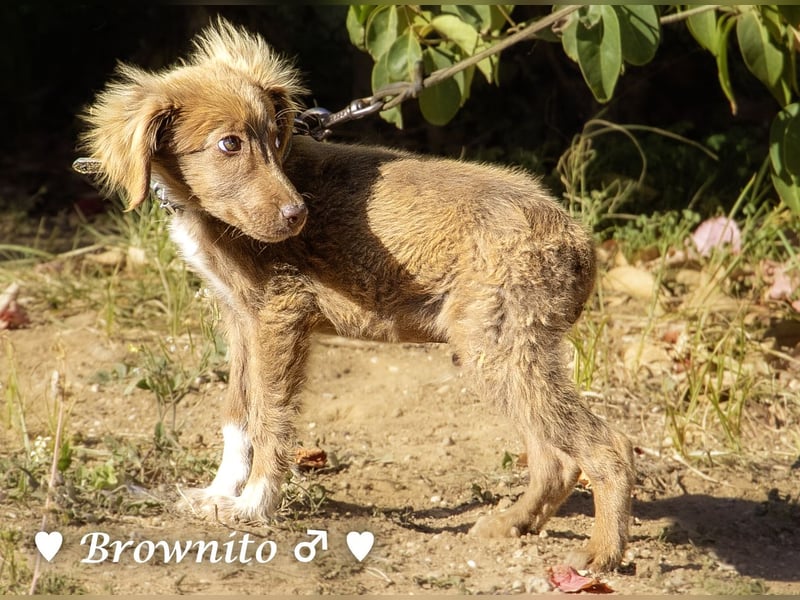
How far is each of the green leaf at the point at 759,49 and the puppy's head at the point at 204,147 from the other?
85.2 inches

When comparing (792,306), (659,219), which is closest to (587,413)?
(792,306)

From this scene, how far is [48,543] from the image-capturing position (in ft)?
13.4

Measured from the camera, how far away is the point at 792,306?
20.7 ft

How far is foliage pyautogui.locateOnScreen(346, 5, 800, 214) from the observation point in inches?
186

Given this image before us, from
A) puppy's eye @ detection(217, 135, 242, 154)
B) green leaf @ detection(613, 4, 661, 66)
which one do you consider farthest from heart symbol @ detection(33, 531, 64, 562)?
green leaf @ detection(613, 4, 661, 66)

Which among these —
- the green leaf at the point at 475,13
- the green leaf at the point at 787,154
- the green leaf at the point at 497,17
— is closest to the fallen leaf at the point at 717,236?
the green leaf at the point at 787,154

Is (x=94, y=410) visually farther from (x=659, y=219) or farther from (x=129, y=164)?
(x=659, y=219)

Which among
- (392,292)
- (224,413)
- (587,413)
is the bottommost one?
(224,413)

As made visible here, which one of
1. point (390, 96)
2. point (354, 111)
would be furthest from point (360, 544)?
point (390, 96)

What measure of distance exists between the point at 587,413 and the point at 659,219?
324cm

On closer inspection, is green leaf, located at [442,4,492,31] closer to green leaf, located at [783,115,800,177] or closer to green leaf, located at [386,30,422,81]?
green leaf, located at [386,30,422,81]

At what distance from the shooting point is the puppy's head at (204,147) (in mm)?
4035

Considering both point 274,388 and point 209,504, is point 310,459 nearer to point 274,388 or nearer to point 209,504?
point 209,504

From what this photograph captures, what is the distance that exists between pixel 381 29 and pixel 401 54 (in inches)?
8.1
